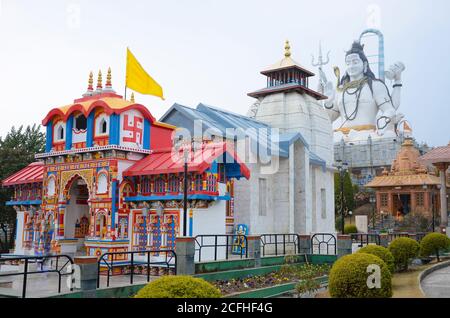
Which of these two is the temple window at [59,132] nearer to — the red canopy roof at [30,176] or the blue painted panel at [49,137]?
Result: the blue painted panel at [49,137]

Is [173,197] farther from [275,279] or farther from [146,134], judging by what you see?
[275,279]

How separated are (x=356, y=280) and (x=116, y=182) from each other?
1016 centimetres

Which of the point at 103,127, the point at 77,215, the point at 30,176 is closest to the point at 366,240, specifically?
the point at 77,215

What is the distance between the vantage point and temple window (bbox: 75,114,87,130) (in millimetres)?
19894

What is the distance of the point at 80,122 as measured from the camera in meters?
20.0

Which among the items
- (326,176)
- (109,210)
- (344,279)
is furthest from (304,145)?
(344,279)

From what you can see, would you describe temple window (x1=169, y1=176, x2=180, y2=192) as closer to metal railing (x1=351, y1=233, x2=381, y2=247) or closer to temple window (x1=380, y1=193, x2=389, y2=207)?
metal railing (x1=351, y1=233, x2=381, y2=247)

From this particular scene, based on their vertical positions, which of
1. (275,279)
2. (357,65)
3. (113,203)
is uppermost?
(357,65)

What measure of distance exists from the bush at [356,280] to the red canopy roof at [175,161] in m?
6.59

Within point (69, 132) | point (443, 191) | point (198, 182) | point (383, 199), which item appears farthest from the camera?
point (383, 199)

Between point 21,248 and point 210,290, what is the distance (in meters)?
15.5

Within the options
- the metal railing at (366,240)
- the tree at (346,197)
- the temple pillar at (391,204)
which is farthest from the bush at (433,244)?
the tree at (346,197)
